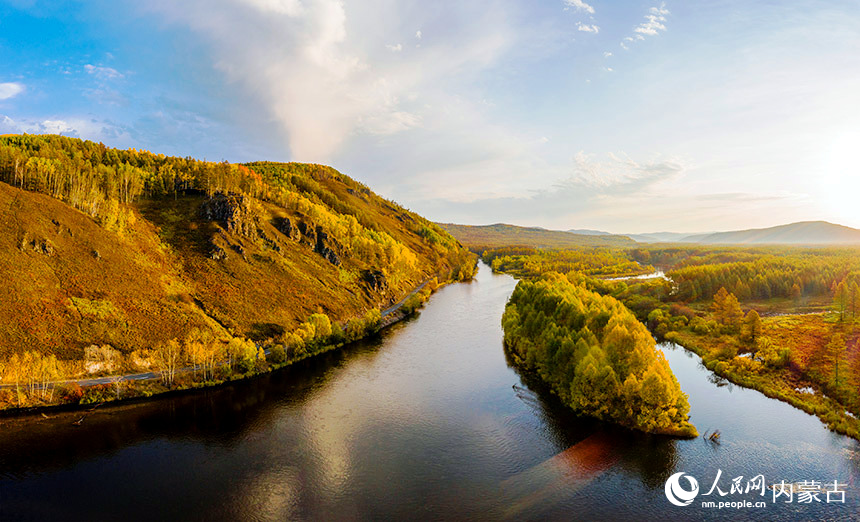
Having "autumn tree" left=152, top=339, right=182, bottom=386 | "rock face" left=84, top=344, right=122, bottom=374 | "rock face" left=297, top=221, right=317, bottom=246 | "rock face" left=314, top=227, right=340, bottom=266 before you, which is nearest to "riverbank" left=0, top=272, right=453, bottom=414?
"autumn tree" left=152, top=339, right=182, bottom=386

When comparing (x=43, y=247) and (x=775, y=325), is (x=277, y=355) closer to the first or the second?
(x=43, y=247)

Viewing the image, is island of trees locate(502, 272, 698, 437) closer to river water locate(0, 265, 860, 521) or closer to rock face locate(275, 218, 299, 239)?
river water locate(0, 265, 860, 521)

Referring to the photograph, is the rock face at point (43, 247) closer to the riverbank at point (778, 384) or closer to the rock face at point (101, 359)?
the rock face at point (101, 359)

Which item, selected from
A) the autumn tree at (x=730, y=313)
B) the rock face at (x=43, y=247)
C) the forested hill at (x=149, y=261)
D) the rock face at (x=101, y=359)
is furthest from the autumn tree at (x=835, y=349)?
the rock face at (x=43, y=247)

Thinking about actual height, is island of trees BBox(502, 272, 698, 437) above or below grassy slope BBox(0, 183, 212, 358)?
below

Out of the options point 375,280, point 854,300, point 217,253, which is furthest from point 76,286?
point 854,300

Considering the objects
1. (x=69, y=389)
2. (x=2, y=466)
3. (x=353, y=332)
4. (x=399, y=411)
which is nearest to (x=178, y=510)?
(x=2, y=466)
